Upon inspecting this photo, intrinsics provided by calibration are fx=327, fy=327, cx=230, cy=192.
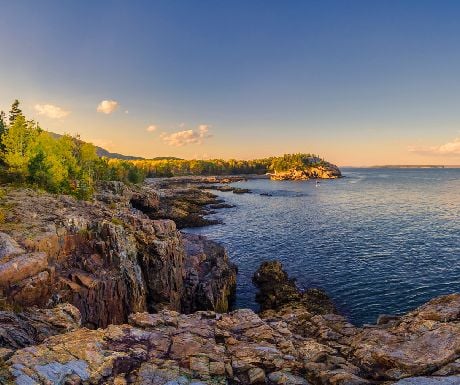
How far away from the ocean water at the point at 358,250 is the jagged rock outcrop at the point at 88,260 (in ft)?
37.2

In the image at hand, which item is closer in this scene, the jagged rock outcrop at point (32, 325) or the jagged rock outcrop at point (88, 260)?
the jagged rock outcrop at point (32, 325)

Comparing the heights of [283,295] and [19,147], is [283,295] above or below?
below

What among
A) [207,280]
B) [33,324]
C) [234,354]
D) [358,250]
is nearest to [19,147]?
[207,280]

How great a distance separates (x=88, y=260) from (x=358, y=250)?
151ft

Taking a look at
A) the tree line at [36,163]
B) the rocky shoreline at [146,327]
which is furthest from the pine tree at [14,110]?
the rocky shoreline at [146,327]

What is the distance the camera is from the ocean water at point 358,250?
133 ft

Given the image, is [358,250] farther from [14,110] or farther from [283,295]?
[14,110]

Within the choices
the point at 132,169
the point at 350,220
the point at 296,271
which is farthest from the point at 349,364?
the point at 132,169

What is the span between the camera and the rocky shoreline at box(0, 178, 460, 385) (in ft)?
50.8

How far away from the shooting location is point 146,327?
20703 mm

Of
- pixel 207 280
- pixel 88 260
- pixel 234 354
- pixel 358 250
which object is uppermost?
pixel 88 260

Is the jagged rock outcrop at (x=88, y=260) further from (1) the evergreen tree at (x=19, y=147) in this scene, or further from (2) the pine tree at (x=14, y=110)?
(2) the pine tree at (x=14, y=110)

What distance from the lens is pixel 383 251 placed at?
2263 inches

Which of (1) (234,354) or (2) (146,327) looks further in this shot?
(2) (146,327)
